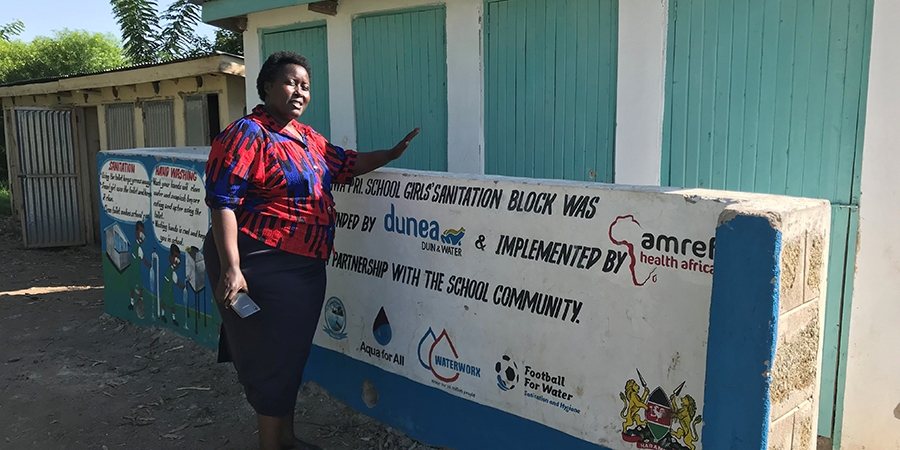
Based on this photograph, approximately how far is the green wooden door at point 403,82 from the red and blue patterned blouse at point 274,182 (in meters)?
1.91

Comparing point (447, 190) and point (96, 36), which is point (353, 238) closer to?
point (447, 190)

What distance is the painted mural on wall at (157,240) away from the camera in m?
4.93

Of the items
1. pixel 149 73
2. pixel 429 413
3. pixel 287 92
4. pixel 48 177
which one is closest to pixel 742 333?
pixel 429 413

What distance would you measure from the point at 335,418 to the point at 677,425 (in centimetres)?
205

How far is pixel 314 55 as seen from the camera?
5.96 meters

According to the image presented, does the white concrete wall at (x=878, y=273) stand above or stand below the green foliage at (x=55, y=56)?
below

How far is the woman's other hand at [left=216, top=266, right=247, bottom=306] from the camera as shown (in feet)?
9.34

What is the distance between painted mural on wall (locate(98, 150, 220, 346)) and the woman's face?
6.09 ft

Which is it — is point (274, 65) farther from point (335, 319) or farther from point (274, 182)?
point (335, 319)

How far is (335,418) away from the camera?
391 centimetres

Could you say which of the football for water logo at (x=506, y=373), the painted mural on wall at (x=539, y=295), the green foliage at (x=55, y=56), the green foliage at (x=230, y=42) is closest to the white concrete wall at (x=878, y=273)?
the painted mural on wall at (x=539, y=295)

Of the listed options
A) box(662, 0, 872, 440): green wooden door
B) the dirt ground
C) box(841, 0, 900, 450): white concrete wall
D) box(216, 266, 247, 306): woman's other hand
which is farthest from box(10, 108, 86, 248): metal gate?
box(841, 0, 900, 450): white concrete wall

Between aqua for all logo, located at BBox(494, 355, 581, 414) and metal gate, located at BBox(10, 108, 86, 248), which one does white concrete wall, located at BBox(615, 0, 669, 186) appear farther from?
metal gate, located at BBox(10, 108, 86, 248)

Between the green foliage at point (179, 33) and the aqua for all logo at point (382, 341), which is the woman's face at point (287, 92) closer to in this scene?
the aqua for all logo at point (382, 341)
